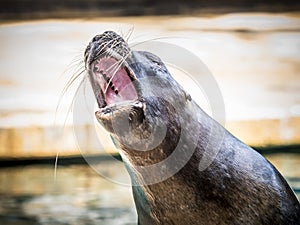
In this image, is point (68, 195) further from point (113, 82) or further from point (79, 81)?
point (113, 82)

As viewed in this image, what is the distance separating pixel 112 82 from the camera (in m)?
1.72

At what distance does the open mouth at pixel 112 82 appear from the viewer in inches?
66.6

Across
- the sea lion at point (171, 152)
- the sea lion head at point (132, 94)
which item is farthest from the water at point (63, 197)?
the sea lion head at point (132, 94)

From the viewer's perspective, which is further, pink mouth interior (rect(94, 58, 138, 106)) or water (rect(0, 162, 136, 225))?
water (rect(0, 162, 136, 225))

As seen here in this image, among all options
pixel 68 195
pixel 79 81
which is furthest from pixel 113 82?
pixel 68 195

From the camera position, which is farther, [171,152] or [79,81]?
[79,81]

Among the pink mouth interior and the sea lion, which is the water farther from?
the pink mouth interior

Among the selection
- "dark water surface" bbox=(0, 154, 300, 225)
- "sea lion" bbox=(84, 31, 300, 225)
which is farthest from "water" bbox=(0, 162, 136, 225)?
"sea lion" bbox=(84, 31, 300, 225)

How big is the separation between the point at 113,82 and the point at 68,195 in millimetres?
962

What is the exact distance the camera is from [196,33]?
2568 mm

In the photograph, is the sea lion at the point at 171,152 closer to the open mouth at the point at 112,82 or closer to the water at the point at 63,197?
the open mouth at the point at 112,82

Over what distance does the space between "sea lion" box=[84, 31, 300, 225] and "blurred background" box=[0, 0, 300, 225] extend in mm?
700

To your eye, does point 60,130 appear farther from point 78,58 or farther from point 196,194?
point 196,194

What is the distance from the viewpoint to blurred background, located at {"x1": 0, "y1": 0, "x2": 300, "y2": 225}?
A: 99.7 inches
